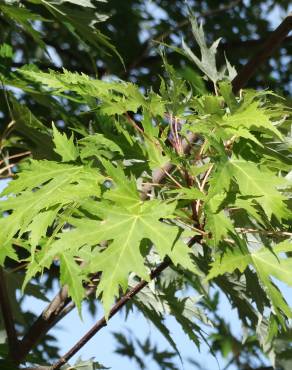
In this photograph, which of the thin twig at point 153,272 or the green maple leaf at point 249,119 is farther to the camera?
the thin twig at point 153,272

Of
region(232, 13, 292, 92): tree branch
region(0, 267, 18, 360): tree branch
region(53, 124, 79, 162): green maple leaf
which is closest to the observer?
region(53, 124, 79, 162): green maple leaf

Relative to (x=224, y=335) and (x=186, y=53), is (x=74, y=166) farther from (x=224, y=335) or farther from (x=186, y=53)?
(x=224, y=335)

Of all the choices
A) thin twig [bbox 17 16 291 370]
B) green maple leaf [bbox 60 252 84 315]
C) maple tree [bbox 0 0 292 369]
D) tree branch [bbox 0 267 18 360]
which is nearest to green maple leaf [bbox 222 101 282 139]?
maple tree [bbox 0 0 292 369]

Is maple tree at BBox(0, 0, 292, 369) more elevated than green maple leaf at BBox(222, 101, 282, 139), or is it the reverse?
green maple leaf at BBox(222, 101, 282, 139)

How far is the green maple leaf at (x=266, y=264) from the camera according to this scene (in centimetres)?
114

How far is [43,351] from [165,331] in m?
1.21

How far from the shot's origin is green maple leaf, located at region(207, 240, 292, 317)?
1144 mm

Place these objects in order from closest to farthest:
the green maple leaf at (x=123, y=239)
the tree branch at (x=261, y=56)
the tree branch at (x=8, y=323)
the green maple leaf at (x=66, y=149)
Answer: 1. the green maple leaf at (x=123, y=239)
2. the green maple leaf at (x=66, y=149)
3. the tree branch at (x=8, y=323)
4. the tree branch at (x=261, y=56)

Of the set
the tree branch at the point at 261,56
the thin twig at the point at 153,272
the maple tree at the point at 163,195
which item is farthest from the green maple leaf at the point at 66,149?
→ the tree branch at the point at 261,56

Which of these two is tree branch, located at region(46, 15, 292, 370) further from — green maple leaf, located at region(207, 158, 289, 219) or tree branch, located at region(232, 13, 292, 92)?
green maple leaf, located at region(207, 158, 289, 219)

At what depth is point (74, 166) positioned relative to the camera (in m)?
1.29

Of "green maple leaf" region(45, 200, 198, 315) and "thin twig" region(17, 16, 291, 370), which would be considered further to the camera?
"thin twig" region(17, 16, 291, 370)

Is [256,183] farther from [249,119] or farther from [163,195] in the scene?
[163,195]

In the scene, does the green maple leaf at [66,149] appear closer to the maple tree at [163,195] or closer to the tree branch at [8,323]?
the maple tree at [163,195]
